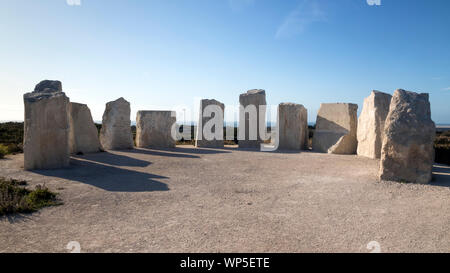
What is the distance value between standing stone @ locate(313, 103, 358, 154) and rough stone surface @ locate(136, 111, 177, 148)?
6.47m

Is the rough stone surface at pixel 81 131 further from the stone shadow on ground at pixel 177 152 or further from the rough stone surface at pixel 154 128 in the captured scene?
the rough stone surface at pixel 154 128

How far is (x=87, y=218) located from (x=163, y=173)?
3415 millimetres

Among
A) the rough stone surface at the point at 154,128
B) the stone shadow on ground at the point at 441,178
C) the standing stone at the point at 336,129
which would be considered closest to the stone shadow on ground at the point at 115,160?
the rough stone surface at the point at 154,128

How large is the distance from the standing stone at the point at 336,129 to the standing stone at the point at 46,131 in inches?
367

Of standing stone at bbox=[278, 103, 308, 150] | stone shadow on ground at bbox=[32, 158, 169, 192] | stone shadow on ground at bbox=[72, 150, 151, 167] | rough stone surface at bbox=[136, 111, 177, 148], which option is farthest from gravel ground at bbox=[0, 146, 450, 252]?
rough stone surface at bbox=[136, 111, 177, 148]

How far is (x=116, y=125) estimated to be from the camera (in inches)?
463

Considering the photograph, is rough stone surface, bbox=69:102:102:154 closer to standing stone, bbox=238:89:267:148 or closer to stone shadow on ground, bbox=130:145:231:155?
stone shadow on ground, bbox=130:145:231:155

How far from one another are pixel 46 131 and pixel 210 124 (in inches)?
291

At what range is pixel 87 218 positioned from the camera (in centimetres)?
410

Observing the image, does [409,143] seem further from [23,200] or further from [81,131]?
[81,131]

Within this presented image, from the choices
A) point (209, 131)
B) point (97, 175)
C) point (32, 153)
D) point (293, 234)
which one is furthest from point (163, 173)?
point (209, 131)

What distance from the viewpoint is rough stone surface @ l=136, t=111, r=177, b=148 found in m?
12.8

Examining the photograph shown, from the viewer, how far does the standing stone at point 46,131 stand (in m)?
7.39
